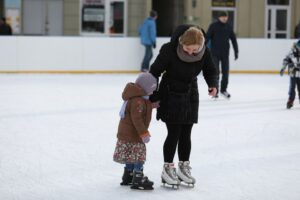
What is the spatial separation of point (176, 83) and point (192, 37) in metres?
0.37

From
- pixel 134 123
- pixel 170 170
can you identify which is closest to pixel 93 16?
pixel 170 170

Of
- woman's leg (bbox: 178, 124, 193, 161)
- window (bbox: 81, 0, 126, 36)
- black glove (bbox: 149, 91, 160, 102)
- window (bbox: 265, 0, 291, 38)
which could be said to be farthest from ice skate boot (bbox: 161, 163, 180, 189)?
window (bbox: 265, 0, 291, 38)

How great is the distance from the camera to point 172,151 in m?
4.88

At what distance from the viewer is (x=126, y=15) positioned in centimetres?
2628

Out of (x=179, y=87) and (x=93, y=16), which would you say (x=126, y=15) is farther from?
(x=179, y=87)

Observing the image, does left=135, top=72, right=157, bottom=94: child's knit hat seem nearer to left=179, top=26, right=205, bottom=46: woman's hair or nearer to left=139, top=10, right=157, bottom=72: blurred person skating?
left=179, top=26, right=205, bottom=46: woman's hair

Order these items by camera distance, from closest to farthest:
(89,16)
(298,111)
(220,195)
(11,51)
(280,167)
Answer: (220,195) < (280,167) < (298,111) < (11,51) < (89,16)

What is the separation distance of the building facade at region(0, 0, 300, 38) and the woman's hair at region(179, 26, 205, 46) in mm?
21064

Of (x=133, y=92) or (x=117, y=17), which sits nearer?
(x=133, y=92)

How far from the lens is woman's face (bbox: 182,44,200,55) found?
457 cm

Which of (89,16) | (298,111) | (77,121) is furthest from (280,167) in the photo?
(89,16)

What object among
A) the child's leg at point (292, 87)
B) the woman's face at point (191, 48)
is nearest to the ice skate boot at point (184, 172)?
the woman's face at point (191, 48)

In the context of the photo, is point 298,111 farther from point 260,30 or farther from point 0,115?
point 260,30

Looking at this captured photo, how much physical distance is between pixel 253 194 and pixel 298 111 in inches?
213
